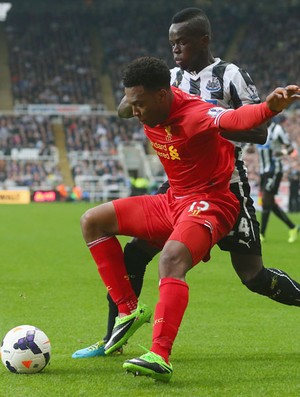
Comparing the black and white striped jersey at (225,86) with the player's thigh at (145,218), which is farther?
the black and white striped jersey at (225,86)

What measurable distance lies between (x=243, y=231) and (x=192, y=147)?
833mm

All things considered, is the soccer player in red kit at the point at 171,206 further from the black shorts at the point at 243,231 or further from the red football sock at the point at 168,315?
the black shorts at the point at 243,231

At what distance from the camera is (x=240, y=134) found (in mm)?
5402

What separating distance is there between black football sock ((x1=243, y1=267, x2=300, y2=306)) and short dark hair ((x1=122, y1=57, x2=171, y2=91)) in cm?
163

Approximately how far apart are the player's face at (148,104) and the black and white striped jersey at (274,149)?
429 inches

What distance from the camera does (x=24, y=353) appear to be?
5324mm

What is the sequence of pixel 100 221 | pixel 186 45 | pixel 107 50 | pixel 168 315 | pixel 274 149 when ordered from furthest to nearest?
pixel 107 50, pixel 274 149, pixel 186 45, pixel 100 221, pixel 168 315

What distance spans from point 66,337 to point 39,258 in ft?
22.6

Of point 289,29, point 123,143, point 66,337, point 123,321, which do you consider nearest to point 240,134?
point 123,321

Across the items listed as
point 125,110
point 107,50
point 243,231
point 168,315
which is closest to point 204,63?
point 125,110

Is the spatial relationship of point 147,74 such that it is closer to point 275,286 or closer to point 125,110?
point 125,110

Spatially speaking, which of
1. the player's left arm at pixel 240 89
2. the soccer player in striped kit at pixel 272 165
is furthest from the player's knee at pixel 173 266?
the soccer player in striped kit at pixel 272 165

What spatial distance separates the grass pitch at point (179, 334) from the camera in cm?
497

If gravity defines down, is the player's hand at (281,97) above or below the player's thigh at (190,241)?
above
